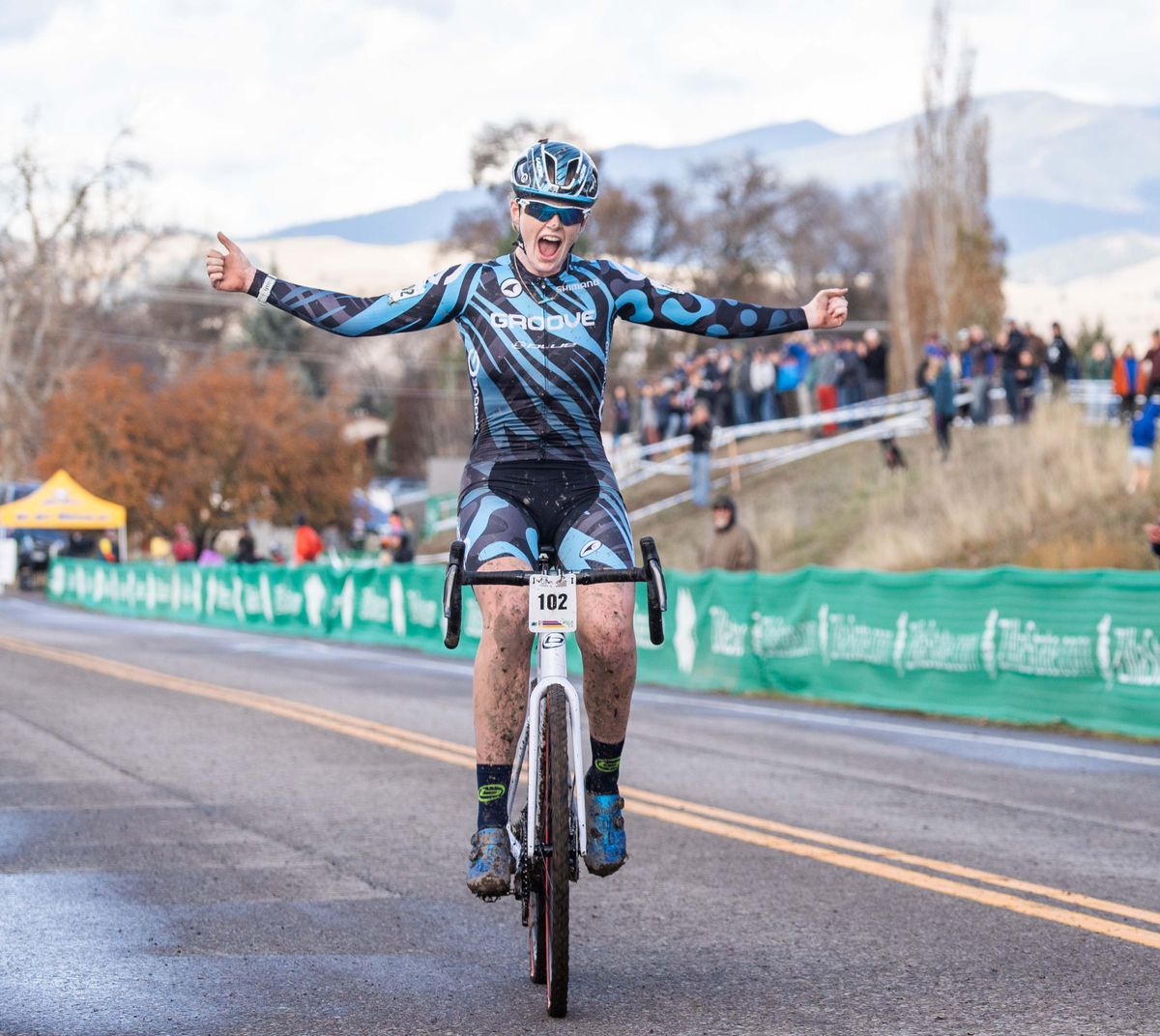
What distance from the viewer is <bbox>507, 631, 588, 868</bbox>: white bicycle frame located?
5.44 meters

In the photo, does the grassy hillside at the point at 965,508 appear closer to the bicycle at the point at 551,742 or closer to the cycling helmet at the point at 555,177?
the cycling helmet at the point at 555,177

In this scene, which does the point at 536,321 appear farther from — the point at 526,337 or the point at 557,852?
the point at 557,852

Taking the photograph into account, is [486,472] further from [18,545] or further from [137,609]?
[18,545]

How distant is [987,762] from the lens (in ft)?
41.6

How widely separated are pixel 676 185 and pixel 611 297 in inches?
2808

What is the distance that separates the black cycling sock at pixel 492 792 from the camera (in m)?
5.64

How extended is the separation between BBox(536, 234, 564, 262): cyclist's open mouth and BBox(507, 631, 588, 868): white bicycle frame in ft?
3.93

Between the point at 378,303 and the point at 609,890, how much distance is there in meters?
2.78

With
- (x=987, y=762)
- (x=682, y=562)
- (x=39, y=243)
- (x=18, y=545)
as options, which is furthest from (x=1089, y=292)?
(x=987, y=762)

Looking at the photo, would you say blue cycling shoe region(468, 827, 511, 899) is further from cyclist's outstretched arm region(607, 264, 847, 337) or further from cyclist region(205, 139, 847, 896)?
cyclist's outstretched arm region(607, 264, 847, 337)

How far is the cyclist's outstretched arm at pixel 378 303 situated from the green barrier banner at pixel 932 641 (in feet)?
31.8

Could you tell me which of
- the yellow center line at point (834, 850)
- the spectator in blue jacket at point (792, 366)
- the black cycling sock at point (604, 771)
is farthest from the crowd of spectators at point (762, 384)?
the black cycling sock at point (604, 771)

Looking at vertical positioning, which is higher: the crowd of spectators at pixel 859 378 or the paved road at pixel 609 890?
the crowd of spectators at pixel 859 378

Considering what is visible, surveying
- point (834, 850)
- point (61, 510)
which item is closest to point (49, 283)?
point (61, 510)
